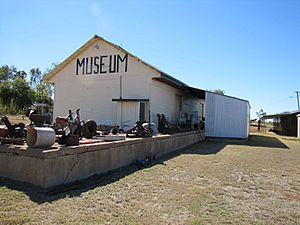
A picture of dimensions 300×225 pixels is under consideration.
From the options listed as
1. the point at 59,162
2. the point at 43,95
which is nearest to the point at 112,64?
the point at 59,162

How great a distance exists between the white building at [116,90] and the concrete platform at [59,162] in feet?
19.5

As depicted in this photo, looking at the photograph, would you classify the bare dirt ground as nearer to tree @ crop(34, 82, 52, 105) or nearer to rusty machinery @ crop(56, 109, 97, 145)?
rusty machinery @ crop(56, 109, 97, 145)

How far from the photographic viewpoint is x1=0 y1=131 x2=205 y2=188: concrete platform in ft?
13.6

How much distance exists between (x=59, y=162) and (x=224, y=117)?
12217 millimetres

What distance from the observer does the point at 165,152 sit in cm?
883

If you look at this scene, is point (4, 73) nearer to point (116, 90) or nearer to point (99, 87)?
point (99, 87)

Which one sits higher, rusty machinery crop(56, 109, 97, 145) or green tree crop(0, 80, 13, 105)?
green tree crop(0, 80, 13, 105)

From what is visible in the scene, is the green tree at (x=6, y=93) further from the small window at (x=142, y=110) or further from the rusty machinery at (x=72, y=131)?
the rusty machinery at (x=72, y=131)

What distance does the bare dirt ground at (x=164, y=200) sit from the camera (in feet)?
10.4

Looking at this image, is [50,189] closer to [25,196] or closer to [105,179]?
[25,196]

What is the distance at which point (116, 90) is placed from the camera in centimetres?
1305

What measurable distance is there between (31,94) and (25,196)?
3810 centimetres

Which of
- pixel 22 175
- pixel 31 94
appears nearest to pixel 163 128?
pixel 22 175

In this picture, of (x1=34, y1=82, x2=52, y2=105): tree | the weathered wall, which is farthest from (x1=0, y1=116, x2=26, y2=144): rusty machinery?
(x1=34, y1=82, x2=52, y2=105): tree
